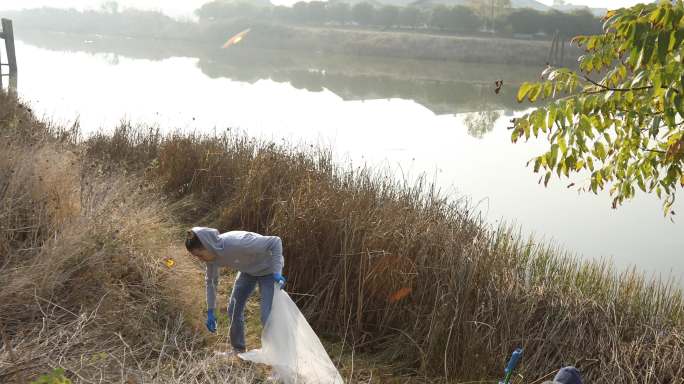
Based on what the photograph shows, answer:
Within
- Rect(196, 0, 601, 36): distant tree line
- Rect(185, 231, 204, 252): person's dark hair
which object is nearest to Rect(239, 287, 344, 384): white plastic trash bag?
Rect(185, 231, 204, 252): person's dark hair

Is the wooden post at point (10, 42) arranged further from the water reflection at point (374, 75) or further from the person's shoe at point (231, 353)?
the person's shoe at point (231, 353)

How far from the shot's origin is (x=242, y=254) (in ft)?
12.6

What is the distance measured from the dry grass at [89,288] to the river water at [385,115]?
11.2 feet

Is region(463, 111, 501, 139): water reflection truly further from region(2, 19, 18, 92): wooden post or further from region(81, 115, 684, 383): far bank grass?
region(2, 19, 18, 92): wooden post

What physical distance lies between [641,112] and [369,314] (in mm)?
2442

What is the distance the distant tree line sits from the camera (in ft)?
134

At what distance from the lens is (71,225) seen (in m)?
4.23

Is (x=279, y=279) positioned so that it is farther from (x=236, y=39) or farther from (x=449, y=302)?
(x=236, y=39)

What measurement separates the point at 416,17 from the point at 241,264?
50.0m

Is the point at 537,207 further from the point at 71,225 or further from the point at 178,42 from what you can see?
the point at 178,42

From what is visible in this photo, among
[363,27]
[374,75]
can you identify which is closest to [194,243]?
[374,75]

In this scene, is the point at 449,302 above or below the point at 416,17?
below

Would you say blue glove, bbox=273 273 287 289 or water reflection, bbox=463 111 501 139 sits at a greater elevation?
blue glove, bbox=273 273 287 289

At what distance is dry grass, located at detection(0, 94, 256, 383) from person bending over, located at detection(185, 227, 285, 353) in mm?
272
